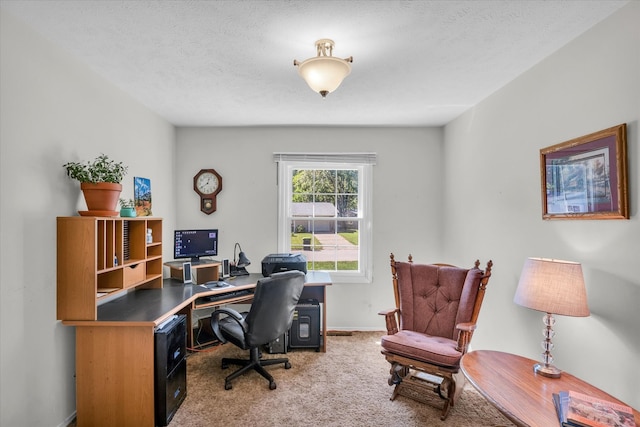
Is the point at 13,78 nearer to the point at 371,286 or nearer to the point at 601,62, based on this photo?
the point at 601,62

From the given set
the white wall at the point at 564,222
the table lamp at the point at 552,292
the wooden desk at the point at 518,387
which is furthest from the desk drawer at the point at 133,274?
the white wall at the point at 564,222

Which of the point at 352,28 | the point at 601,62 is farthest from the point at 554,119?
the point at 352,28

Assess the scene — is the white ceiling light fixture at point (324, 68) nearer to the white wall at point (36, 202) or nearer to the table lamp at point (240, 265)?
the white wall at point (36, 202)

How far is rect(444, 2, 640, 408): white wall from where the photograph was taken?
1.58 metres

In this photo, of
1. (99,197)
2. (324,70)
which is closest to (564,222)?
(324,70)

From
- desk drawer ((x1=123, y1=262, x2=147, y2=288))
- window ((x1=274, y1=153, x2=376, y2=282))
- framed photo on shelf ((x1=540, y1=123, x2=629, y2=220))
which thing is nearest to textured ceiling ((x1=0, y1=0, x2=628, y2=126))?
framed photo on shelf ((x1=540, y1=123, x2=629, y2=220))

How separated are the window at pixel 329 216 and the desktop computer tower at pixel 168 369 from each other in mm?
1844

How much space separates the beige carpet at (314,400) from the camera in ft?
7.06

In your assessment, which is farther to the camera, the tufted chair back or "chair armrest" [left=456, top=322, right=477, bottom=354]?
the tufted chair back

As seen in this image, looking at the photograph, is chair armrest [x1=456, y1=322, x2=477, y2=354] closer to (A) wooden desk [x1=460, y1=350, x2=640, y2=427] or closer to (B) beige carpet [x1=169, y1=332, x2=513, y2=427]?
(A) wooden desk [x1=460, y1=350, x2=640, y2=427]

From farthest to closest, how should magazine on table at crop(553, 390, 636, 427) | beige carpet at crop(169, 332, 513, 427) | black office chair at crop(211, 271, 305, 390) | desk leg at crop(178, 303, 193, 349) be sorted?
desk leg at crop(178, 303, 193, 349)
black office chair at crop(211, 271, 305, 390)
beige carpet at crop(169, 332, 513, 427)
magazine on table at crop(553, 390, 636, 427)

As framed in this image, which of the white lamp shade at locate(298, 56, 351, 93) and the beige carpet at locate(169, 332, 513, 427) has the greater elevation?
the white lamp shade at locate(298, 56, 351, 93)

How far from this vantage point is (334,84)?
1887 millimetres

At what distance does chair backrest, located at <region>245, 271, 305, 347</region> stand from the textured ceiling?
5.21 feet
